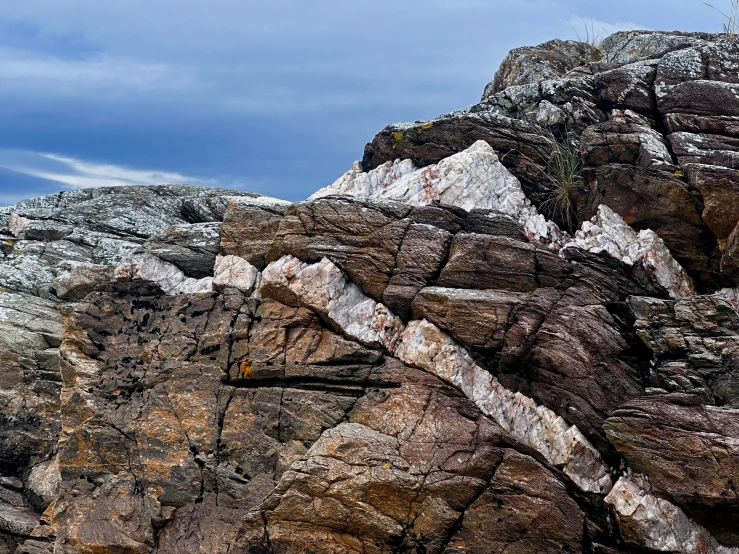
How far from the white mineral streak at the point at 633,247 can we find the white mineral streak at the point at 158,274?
880cm

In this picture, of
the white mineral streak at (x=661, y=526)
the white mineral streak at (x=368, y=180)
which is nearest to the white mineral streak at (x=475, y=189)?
the white mineral streak at (x=368, y=180)

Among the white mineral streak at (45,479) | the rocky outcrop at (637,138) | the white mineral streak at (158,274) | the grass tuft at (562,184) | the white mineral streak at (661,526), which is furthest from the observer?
the white mineral streak at (45,479)

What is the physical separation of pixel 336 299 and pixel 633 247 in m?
6.54

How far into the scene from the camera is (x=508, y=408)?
47.6 feet

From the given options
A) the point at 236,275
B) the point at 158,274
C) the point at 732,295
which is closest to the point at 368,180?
the point at 236,275

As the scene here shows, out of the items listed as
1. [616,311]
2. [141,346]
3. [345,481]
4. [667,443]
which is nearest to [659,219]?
[616,311]

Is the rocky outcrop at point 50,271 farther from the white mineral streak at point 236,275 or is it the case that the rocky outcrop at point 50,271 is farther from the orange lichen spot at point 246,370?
the orange lichen spot at point 246,370

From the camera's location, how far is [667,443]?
508 inches

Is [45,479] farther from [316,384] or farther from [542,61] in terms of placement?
[542,61]

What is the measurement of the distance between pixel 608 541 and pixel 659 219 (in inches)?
280

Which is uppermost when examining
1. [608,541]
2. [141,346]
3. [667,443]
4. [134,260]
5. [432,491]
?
[134,260]

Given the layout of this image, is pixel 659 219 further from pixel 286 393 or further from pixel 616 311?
pixel 286 393

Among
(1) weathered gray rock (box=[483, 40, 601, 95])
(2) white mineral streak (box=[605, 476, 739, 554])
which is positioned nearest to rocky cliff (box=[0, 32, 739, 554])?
(2) white mineral streak (box=[605, 476, 739, 554])

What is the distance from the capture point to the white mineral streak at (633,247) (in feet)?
51.8
